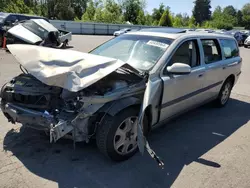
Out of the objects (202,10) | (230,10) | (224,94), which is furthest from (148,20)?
(230,10)

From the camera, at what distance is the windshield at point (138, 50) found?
3.83 meters

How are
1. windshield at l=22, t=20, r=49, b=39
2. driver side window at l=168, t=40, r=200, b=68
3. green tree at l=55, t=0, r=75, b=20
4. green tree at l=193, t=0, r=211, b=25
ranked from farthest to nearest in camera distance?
green tree at l=193, t=0, r=211, b=25 → green tree at l=55, t=0, r=75, b=20 → windshield at l=22, t=20, r=49, b=39 → driver side window at l=168, t=40, r=200, b=68

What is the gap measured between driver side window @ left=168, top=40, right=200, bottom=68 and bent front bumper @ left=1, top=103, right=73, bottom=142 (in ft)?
6.00

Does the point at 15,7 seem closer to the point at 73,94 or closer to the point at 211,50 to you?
the point at 211,50

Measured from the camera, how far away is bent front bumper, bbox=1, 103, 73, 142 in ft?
9.52

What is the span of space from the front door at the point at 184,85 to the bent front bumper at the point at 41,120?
1.51 meters

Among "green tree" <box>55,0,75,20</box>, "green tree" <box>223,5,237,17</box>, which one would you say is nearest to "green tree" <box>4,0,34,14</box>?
"green tree" <box>55,0,75,20</box>

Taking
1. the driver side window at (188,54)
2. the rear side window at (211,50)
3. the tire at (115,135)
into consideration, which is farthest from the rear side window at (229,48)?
the tire at (115,135)

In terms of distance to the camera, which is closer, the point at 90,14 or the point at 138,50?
the point at 138,50

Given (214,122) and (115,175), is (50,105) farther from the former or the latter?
(214,122)

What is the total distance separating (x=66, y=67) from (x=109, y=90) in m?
0.61

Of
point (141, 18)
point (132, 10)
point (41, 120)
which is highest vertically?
point (132, 10)

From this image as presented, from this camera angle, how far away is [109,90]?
318 centimetres

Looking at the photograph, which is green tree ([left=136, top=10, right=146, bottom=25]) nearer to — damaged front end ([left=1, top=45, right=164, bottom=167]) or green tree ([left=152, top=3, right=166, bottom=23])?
green tree ([left=152, top=3, right=166, bottom=23])
